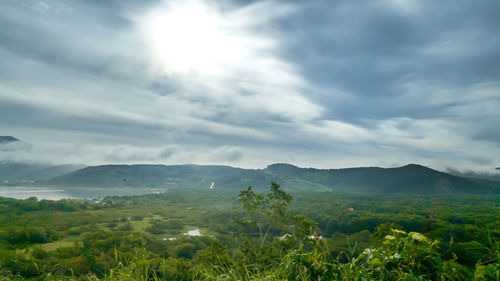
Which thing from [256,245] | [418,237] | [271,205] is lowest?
[256,245]

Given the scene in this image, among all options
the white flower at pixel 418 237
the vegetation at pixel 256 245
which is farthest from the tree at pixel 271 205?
the white flower at pixel 418 237

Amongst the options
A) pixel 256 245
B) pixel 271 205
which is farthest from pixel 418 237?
pixel 256 245

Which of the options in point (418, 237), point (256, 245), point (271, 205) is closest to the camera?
point (418, 237)

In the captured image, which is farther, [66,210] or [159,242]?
[66,210]

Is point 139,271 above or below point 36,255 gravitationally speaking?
above

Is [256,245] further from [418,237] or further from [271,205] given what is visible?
[418,237]

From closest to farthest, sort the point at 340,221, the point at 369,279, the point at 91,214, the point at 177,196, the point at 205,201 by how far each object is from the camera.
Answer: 1. the point at 369,279
2. the point at 340,221
3. the point at 91,214
4. the point at 205,201
5. the point at 177,196

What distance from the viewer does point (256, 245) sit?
2216 cm

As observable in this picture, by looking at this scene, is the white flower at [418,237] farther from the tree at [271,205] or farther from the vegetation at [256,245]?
the tree at [271,205]

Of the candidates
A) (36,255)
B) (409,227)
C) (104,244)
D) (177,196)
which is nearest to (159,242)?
(104,244)

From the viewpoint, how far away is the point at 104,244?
181 ft

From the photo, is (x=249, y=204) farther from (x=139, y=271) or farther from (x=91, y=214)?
(x=91, y=214)

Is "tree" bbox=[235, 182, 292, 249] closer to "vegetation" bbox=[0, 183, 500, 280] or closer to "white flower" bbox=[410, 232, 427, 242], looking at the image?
"vegetation" bbox=[0, 183, 500, 280]

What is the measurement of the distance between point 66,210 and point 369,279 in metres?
137
